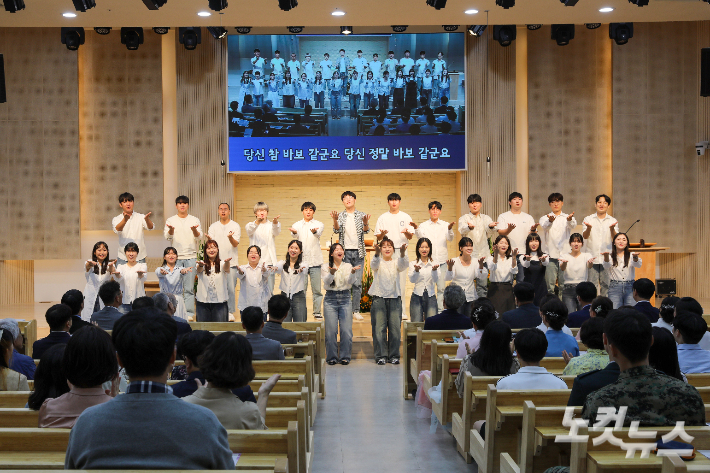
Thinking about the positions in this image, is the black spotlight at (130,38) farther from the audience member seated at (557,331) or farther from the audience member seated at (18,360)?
the audience member seated at (557,331)

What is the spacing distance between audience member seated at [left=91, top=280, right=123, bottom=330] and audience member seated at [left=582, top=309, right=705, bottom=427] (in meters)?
4.39

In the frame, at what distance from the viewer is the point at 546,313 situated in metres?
4.77

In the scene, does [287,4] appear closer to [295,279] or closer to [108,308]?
[295,279]

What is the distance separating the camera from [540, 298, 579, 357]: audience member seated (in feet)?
15.5

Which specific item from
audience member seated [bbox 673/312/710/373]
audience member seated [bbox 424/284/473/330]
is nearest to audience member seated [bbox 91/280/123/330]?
audience member seated [bbox 424/284/473/330]

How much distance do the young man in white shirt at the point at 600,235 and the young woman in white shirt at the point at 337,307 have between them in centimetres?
326

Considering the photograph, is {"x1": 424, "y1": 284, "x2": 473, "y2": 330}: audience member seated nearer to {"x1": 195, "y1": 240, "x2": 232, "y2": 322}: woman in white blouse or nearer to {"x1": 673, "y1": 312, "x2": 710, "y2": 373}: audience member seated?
{"x1": 673, "y1": 312, "x2": 710, "y2": 373}: audience member seated

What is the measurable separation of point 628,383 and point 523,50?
34.1 feet

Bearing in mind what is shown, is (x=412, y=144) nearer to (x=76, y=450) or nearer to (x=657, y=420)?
(x=657, y=420)

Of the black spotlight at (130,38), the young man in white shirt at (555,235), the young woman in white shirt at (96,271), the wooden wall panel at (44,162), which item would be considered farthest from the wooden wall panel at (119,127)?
the young man in white shirt at (555,235)

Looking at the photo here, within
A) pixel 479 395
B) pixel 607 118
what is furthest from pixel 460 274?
pixel 607 118

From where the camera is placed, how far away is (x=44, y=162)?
11.6 meters

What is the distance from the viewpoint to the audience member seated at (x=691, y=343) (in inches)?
166

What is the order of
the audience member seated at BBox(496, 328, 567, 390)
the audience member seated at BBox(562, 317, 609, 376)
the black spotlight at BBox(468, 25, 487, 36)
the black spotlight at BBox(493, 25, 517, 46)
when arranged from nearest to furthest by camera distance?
1. the audience member seated at BBox(496, 328, 567, 390)
2. the audience member seated at BBox(562, 317, 609, 376)
3. the black spotlight at BBox(468, 25, 487, 36)
4. the black spotlight at BBox(493, 25, 517, 46)
